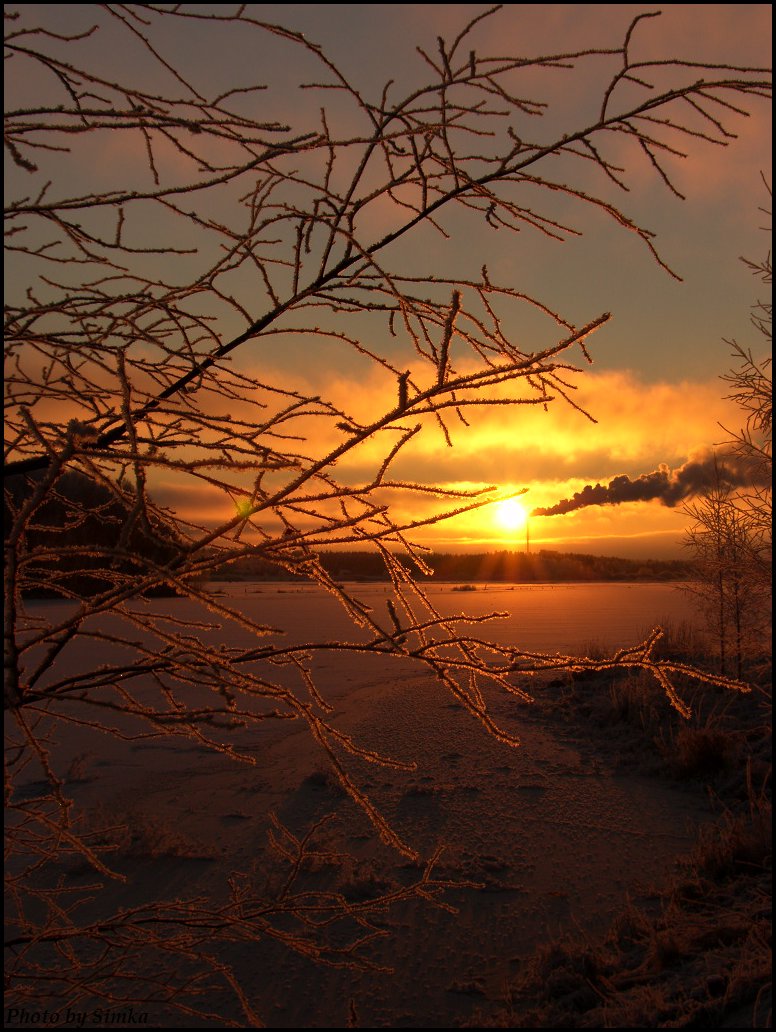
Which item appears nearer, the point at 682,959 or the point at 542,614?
the point at 682,959

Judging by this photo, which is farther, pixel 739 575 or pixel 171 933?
pixel 739 575

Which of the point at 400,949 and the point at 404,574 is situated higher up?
the point at 404,574

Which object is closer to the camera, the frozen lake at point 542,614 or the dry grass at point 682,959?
the dry grass at point 682,959

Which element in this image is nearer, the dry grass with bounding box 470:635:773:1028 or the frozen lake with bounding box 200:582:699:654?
the dry grass with bounding box 470:635:773:1028

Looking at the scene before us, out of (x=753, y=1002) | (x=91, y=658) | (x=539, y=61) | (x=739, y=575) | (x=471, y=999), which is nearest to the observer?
(x=539, y=61)

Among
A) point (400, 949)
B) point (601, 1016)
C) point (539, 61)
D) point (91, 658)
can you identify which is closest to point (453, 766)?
point (400, 949)

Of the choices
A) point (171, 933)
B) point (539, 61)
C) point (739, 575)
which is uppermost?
point (539, 61)

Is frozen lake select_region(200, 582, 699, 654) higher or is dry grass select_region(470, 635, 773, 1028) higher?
frozen lake select_region(200, 582, 699, 654)

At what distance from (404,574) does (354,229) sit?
0.70 m

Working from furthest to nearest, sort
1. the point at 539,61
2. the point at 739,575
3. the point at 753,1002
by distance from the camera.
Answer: the point at 739,575
the point at 753,1002
the point at 539,61

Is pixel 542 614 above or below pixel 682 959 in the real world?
above

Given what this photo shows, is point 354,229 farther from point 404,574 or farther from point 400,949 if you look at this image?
point 400,949

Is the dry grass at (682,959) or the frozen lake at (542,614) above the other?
the frozen lake at (542,614)

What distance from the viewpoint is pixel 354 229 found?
1.43 m
